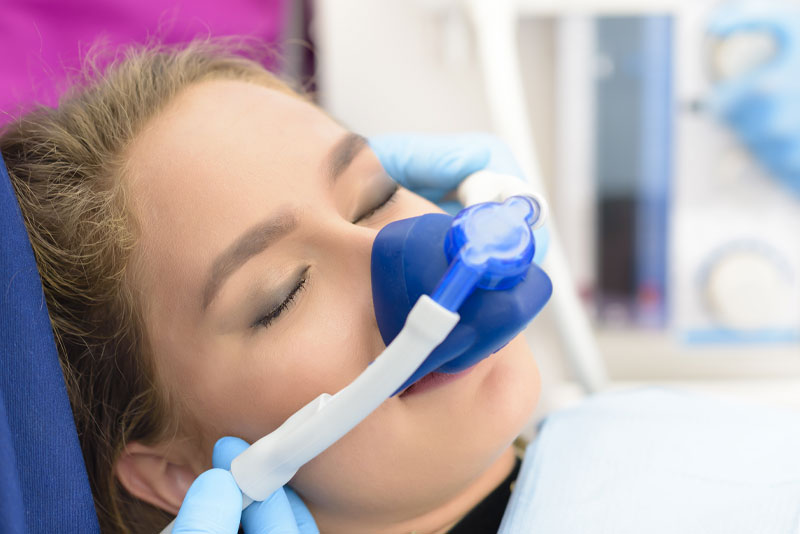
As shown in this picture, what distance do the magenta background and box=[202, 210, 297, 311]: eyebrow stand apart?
0.71 meters

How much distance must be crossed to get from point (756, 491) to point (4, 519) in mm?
756

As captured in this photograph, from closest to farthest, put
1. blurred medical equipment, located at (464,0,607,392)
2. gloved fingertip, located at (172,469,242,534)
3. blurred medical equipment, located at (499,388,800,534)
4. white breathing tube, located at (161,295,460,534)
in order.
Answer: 1. white breathing tube, located at (161,295,460,534)
2. gloved fingertip, located at (172,469,242,534)
3. blurred medical equipment, located at (499,388,800,534)
4. blurred medical equipment, located at (464,0,607,392)

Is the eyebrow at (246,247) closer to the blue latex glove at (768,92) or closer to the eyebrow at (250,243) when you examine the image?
the eyebrow at (250,243)

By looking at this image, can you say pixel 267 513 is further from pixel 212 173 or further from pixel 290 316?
pixel 212 173

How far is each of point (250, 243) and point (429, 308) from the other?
25 cm

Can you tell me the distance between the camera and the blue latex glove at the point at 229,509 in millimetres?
704

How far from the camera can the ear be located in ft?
2.86

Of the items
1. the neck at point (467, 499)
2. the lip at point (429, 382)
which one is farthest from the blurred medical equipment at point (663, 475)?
the lip at point (429, 382)

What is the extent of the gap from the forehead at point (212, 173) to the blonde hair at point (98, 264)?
35 mm

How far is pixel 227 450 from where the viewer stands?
77 cm

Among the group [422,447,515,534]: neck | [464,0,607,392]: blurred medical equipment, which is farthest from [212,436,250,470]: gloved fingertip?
[464,0,607,392]: blurred medical equipment

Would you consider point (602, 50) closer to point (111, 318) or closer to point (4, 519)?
point (111, 318)

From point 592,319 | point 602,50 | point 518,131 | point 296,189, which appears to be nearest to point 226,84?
point 296,189

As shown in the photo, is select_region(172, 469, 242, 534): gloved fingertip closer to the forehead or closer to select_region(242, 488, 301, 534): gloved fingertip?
select_region(242, 488, 301, 534): gloved fingertip
